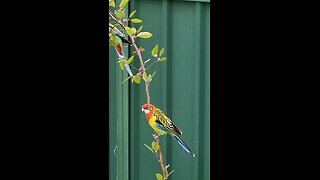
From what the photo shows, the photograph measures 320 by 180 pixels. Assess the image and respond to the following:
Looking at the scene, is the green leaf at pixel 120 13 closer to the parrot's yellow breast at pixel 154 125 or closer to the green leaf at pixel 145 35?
the green leaf at pixel 145 35

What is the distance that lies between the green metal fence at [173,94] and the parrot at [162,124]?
0.02 m

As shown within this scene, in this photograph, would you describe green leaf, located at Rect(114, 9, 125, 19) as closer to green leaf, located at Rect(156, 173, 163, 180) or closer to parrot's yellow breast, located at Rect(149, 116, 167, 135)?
parrot's yellow breast, located at Rect(149, 116, 167, 135)

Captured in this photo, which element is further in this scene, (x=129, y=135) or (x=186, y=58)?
(x=129, y=135)

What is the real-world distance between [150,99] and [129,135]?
0.18 m

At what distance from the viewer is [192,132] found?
198 centimetres

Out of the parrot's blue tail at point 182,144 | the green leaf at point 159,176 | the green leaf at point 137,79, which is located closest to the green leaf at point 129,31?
the green leaf at point 137,79

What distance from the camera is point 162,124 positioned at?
202 centimetres

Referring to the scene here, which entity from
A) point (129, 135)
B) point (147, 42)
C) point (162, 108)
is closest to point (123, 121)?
point (129, 135)

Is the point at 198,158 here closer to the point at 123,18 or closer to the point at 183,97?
the point at 183,97

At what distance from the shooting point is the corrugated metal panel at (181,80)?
1899 millimetres

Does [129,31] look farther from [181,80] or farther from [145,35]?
[181,80]

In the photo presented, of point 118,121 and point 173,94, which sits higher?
point 173,94

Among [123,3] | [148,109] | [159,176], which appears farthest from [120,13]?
[159,176]

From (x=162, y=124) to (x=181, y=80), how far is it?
6.8 inches
